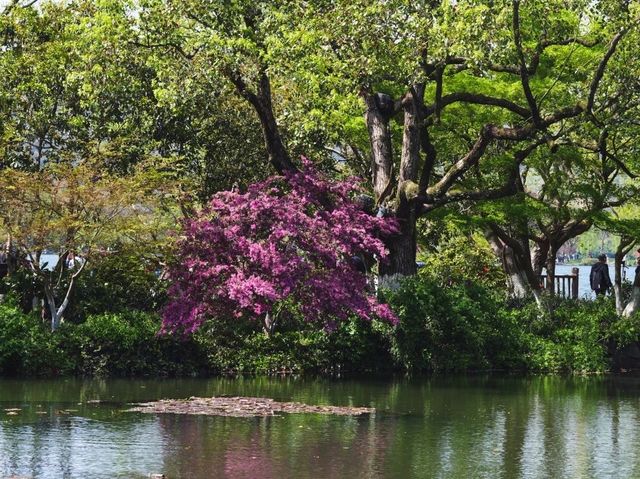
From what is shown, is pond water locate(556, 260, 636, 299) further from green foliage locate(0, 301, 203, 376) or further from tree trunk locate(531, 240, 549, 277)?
green foliage locate(0, 301, 203, 376)

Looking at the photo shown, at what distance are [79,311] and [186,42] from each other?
680 centimetres

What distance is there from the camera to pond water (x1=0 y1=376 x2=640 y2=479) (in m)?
13.7

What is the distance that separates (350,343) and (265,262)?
3.03 meters

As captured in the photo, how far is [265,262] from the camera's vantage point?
23234 mm

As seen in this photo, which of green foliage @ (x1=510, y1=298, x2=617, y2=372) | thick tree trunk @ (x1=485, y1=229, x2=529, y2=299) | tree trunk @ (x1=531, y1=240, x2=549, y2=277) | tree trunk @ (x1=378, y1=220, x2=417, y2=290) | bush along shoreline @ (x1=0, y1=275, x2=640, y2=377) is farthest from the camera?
tree trunk @ (x1=531, y1=240, x2=549, y2=277)

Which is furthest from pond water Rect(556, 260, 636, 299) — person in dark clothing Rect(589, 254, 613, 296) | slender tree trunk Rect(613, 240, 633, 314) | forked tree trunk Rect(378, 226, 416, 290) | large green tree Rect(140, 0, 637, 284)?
forked tree trunk Rect(378, 226, 416, 290)

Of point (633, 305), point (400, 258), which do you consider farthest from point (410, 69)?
point (633, 305)

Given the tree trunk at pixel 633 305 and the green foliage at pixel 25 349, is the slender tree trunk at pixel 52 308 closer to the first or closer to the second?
the green foliage at pixel 25 349

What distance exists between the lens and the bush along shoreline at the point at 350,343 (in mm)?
23969

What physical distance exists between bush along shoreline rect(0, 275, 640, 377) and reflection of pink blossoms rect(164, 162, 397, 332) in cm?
80

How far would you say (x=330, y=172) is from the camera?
37062 mm

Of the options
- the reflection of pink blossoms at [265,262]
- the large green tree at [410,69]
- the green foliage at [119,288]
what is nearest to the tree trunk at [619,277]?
the large green tree at [410,69]

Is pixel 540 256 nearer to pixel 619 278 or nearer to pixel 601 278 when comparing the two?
pixel 601 278

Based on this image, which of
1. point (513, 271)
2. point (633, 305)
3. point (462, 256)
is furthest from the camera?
point (462, 256)
